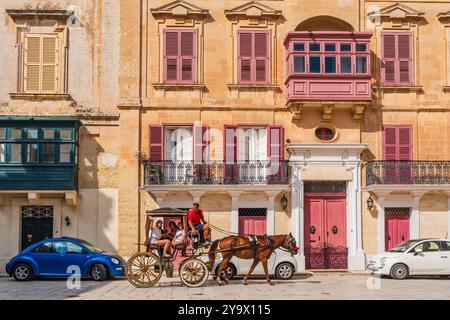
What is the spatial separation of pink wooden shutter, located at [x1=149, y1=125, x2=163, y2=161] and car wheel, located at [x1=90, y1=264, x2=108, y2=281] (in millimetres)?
5171

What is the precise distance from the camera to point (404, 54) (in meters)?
27.7

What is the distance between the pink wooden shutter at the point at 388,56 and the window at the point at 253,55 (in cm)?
445

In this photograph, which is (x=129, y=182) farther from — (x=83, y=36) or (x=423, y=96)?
(x=423, y=96)

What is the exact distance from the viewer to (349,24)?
27.7m

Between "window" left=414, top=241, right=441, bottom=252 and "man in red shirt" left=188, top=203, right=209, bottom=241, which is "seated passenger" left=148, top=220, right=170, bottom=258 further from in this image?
"window" left=414, top=241, right=441, bottom=252

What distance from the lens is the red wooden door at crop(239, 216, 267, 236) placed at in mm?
26984

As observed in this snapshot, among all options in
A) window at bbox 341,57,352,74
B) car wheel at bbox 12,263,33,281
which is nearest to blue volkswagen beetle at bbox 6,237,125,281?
car wheel at bbox 12,263,33,281

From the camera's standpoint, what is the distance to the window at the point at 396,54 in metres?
27.7

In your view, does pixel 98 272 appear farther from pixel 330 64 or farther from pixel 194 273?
pixel 330 64

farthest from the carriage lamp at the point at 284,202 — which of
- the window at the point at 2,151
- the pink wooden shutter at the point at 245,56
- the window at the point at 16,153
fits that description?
the window at the point at 2,151

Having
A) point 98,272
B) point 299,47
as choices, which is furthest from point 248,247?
point 299,47

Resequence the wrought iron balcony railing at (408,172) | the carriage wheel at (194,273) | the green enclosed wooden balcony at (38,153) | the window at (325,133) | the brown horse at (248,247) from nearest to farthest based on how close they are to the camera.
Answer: the carriage wheel at (194,273), the brown horse at (248,247), the green enclosed wooden balcony at (38,153), the wrought iron balcony railing at (408,172), the window at (325,133)

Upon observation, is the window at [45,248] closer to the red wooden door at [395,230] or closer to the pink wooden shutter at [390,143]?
the red wooden door at [395,230]

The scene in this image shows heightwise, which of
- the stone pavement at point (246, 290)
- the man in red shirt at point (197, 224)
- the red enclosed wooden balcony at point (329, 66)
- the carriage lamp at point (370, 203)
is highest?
the red enclosed wooden balcony at point (329, 66)
